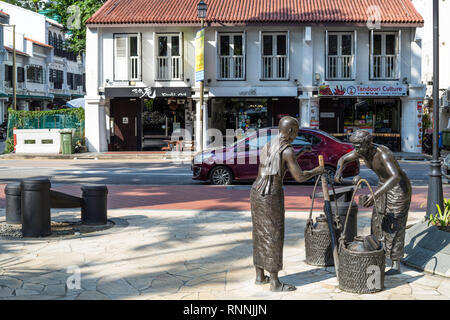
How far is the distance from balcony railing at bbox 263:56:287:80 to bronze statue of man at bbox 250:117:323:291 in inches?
848

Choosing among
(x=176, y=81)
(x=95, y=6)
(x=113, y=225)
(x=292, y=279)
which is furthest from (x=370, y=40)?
(x=292, y=279)

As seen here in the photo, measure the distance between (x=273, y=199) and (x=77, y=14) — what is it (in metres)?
34.7

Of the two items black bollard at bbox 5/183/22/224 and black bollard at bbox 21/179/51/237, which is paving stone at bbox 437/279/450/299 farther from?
black bollard at bbox 5/183/22/224

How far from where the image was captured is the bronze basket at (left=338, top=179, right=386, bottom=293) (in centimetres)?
557

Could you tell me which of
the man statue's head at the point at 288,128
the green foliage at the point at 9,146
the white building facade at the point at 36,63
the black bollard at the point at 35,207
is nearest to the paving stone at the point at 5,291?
the black bollard at the point at 35,207

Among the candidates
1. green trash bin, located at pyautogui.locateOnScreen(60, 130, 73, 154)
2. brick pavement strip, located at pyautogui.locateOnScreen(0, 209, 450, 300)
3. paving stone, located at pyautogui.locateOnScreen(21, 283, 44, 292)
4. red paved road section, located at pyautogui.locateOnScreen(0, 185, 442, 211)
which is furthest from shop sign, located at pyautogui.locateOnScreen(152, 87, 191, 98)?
paving stone, located at pyautogui.locateOnScreen(21, 283, 44, 292)

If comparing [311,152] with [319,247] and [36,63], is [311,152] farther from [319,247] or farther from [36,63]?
[36,63]

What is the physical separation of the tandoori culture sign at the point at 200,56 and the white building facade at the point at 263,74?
1.30 metres

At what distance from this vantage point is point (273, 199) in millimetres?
5660

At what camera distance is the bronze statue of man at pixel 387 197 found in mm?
6113

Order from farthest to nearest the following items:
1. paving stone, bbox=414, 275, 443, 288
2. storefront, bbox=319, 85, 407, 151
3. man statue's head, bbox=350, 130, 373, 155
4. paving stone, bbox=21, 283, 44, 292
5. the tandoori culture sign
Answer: storefront, bbox=319, 85, 407, 151
the tandoori culture sign
man statue's head, bbox=350, 130, 373, 155
paving stone, bbox=414, 275, 443, 288
paving stone, bbox=21, 283, 44, 292

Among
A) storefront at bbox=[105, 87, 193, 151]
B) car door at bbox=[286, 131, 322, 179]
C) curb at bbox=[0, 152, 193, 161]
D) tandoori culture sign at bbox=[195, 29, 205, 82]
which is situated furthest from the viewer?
storefront at bbox=[105, 87, 193, 151]

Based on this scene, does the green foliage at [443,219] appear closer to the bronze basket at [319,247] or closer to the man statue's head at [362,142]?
the bronze basket at [319,247]

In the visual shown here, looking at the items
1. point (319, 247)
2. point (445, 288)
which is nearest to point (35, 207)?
point (319, 247)
